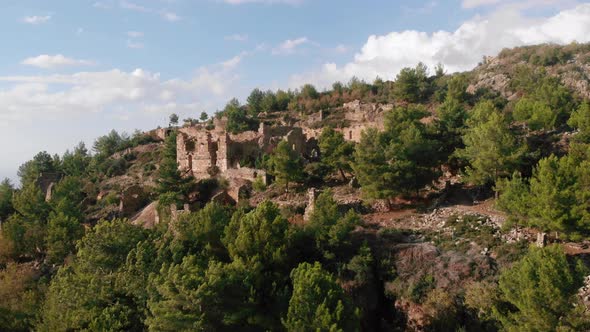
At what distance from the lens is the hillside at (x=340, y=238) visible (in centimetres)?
1864

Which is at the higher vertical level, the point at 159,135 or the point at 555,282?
the point at 159,135

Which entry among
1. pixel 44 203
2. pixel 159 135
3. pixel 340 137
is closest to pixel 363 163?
pixel 340 137

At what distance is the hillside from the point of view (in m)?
18.6

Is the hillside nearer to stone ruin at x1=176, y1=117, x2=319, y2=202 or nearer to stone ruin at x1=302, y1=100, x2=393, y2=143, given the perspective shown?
stone ruin at x1=176, y1=117, x2=319, y2=202

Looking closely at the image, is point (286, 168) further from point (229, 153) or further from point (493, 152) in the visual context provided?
point (493, 152)

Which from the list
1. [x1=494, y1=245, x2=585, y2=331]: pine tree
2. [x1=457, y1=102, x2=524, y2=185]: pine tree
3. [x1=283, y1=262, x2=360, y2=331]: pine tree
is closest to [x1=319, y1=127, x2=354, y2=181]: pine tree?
[x1=457, y1=102, x2=524, y2=185]: pine tree

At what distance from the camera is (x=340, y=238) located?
2439cm

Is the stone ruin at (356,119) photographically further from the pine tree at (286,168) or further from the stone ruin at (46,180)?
the stone ruin at (46,180)

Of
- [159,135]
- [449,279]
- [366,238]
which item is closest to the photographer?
[449,279]

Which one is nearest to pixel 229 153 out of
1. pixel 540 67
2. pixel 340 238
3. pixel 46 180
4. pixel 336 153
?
pixel 336 153

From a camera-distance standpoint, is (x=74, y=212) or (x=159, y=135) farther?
(x=159, y=135)

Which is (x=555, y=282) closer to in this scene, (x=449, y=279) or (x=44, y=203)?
(x=449, y=279)

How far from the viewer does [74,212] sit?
36156mm

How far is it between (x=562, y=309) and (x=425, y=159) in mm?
15499
